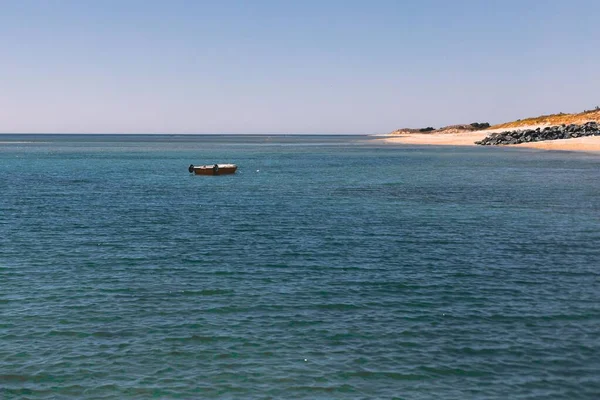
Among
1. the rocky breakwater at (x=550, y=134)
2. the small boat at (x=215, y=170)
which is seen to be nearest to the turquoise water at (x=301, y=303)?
the small boat at (x=215, y=170)

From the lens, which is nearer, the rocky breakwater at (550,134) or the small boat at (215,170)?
the small boat at (215,170)

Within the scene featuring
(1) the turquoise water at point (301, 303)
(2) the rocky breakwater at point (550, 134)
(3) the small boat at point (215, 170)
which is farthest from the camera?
(2) the rocky breakwater at point (550, 134)

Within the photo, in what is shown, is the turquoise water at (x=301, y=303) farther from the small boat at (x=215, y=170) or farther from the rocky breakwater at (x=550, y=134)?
the rocky breakwater at (x=550, y=134)

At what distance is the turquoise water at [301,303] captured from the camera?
18.3m

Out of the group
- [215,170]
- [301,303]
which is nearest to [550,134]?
[215,170]

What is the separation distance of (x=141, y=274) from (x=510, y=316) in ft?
56.0

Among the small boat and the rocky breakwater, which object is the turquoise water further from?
the rocky breakwater

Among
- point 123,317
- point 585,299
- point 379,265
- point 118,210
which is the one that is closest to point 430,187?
point 118,210

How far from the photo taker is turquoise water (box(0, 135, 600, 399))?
1828 centimetres

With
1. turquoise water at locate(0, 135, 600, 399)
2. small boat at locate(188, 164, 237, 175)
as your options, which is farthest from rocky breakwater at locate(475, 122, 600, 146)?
turquoise water at locate(0, 135, 600, 399)

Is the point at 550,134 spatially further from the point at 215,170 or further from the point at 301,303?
the point at 301,303

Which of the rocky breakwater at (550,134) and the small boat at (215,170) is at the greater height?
the rocky breakwater at (550,134)

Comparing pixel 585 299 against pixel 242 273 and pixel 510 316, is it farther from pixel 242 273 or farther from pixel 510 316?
pixel 242 273

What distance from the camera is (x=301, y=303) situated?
2528 cm
